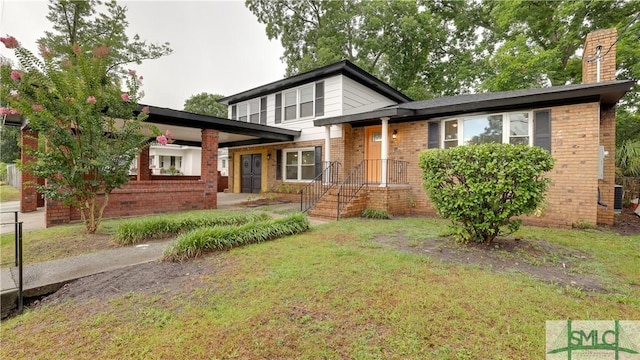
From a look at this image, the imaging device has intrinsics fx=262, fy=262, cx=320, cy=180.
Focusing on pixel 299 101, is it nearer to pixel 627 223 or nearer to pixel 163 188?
pixel 163 188

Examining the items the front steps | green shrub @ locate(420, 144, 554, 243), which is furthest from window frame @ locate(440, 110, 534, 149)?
green shrub @ locate(420, 144, 554, 243)

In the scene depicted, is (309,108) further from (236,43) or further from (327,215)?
(236,43)

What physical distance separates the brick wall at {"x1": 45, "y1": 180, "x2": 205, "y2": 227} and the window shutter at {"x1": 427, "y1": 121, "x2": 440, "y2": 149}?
7.76 metres

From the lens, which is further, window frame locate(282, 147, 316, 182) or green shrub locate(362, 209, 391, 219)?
window frame locate(282, 147, 316, 182)

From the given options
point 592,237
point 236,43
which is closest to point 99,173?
point 592,237

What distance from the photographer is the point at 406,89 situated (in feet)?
65.1

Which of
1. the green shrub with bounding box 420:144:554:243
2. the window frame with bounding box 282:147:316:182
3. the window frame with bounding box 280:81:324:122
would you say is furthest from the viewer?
the window frame with bounding box 282:147:316:182

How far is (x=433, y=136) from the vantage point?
337 inches

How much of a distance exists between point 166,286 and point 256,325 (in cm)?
156

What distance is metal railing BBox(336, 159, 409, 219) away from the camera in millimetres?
8266

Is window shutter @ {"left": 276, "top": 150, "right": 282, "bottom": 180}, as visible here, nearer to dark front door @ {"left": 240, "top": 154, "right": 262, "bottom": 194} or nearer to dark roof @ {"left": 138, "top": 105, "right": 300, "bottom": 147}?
dark roof @ {"left": 138, "top": 105, "right": 300, "bottom": 147}

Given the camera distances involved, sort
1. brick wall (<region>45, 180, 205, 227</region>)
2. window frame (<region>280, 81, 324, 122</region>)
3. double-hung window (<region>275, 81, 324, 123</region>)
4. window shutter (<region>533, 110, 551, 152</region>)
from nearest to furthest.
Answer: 1. brick wall (<region>45, 180, 205, 227</region>)
2. window shutter (<region>533, 110, 551, 152</region>)
3. double-hung window (<region>275, 81, 324, 123</region>)
4. window frame (<region>280, 81, 324, 122</region>)

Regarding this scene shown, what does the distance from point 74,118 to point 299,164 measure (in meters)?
7.97

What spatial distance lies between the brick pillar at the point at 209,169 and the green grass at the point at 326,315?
5.93 metres
